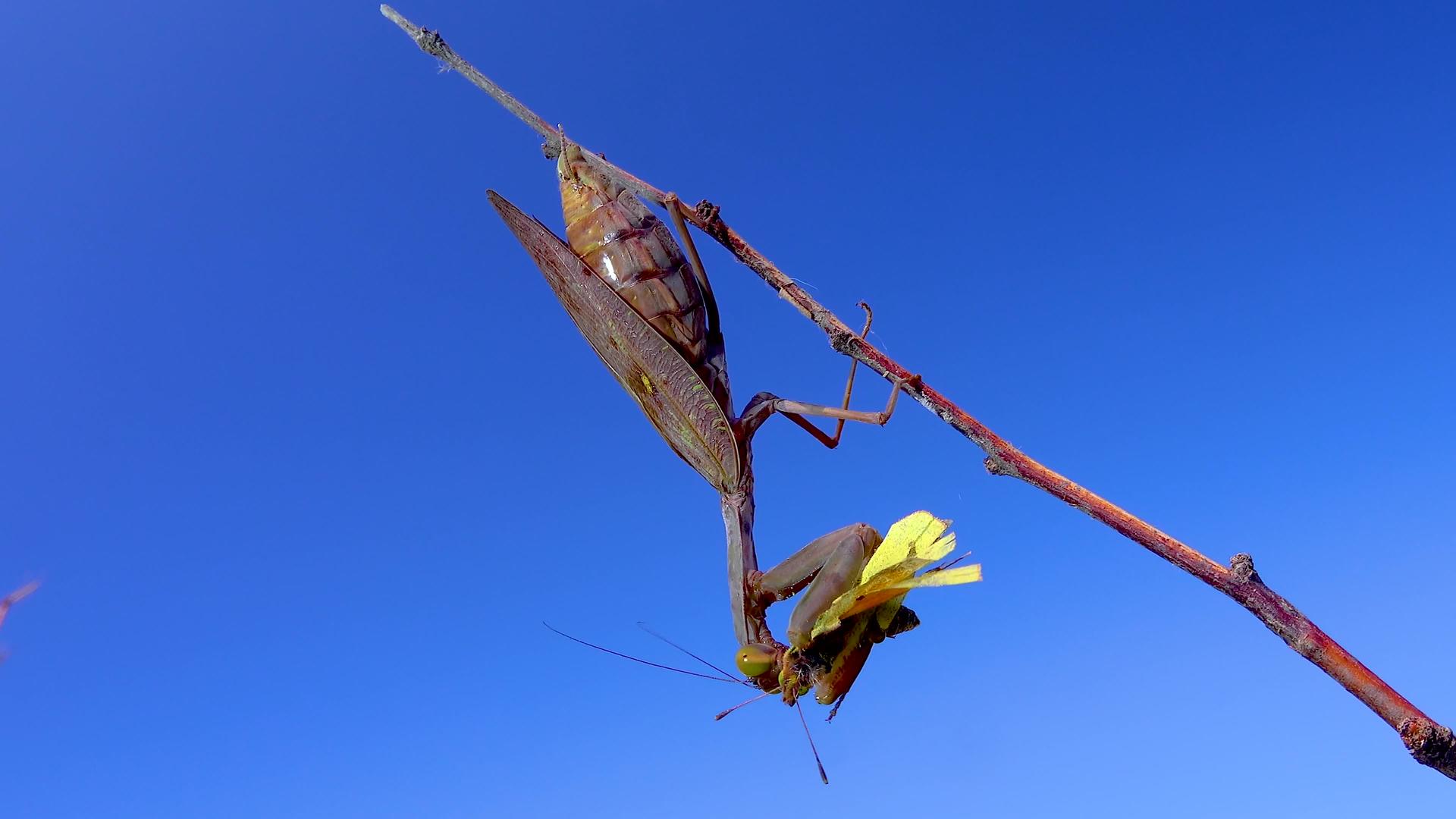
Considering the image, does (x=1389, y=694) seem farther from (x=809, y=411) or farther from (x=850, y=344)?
(x=809, y=411)

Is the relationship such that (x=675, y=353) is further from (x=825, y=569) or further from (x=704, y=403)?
(x=825, y=569)

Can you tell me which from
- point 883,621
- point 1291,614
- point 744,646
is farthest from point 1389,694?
point 744,646

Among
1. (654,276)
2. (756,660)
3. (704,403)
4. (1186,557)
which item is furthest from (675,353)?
(1186,557)

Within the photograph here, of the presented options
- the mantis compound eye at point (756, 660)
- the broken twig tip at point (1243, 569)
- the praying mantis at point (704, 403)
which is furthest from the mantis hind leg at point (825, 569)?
the broken twig tip at point (1243, 569)

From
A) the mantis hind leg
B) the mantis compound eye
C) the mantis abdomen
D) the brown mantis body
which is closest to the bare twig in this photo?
the brown mantis body

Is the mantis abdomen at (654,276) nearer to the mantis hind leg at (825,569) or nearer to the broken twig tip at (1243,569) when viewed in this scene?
the mantis hind leg at (825,569)

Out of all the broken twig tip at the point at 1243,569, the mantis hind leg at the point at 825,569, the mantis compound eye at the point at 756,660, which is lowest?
the broken twig tip at the point at 1243,569

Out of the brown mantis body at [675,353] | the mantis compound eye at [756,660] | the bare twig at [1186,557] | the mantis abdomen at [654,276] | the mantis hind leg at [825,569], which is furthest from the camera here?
the mantis abdomen at [654,276]
